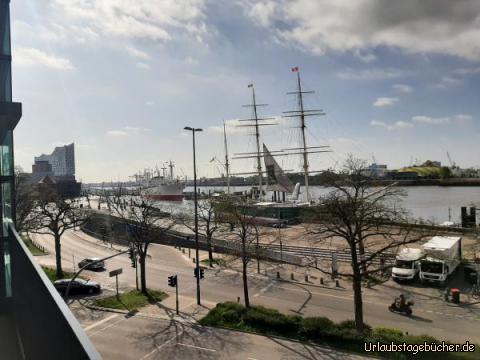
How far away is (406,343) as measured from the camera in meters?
14.4

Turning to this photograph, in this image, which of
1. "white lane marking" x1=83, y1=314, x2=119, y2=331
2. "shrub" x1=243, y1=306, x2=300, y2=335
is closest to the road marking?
"shrub" x1=243, y1=306, x2=300, y2=335

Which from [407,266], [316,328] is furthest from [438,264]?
[316,328]

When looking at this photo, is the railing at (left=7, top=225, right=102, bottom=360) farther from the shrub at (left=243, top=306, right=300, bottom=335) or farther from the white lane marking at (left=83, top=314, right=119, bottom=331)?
the white lane marking at (left=83, top=314, right=119, bottom=331)

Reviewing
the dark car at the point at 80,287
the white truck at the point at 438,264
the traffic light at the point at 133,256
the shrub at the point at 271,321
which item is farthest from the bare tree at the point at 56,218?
the white truck at the point at 438,264

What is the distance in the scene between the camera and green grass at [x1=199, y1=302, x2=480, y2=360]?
14.7 metres

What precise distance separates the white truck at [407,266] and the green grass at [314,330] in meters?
9.64

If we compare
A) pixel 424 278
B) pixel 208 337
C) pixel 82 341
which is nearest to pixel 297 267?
pixel 424 278

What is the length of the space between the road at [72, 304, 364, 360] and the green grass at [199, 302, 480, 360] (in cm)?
45

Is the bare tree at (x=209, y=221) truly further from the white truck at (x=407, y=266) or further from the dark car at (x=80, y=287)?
the white truck at (x=407, y=266)

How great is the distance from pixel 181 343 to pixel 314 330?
5.61 metres

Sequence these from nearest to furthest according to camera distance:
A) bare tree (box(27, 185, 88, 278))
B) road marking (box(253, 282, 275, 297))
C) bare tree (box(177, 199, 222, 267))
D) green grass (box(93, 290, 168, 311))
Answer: green grass (box(93, 290, 168, 311)) → road marking (box(253, 282, 275, 297)) → bare tree (box(27, 185, 88, 278)) → bare tree (box(177, 199, 222, 267))

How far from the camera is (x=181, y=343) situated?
17172 mm

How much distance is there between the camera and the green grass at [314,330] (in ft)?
48.1

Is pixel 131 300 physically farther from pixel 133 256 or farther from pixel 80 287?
pixel 80 287
